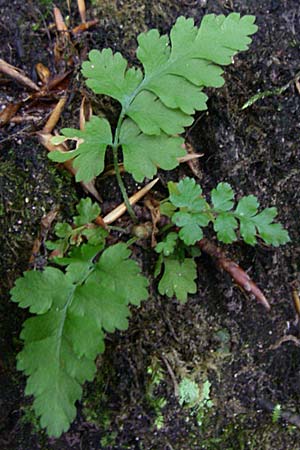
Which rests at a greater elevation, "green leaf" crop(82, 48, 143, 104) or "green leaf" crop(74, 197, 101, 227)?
"green leaf" crop(82, 48, 143, 104)

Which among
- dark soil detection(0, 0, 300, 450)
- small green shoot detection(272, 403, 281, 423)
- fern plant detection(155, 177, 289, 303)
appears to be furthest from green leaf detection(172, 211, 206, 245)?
small green shoot detection(272, 403, 281, 423)

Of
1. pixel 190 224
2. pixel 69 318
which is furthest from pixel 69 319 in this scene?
pixel 190 224

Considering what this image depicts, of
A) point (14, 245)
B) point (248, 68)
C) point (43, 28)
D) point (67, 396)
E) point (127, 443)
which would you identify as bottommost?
point (127, 443)

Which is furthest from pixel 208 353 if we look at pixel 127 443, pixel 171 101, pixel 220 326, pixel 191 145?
pixel 171 101

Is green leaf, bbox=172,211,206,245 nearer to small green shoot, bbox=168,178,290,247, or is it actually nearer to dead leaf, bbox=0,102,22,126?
small green shoot, bbox=168,178,290,247

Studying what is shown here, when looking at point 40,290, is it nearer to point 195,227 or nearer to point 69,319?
point 69,319

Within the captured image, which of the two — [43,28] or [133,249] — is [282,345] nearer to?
[133,249]

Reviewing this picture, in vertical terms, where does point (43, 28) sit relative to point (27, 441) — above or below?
above
